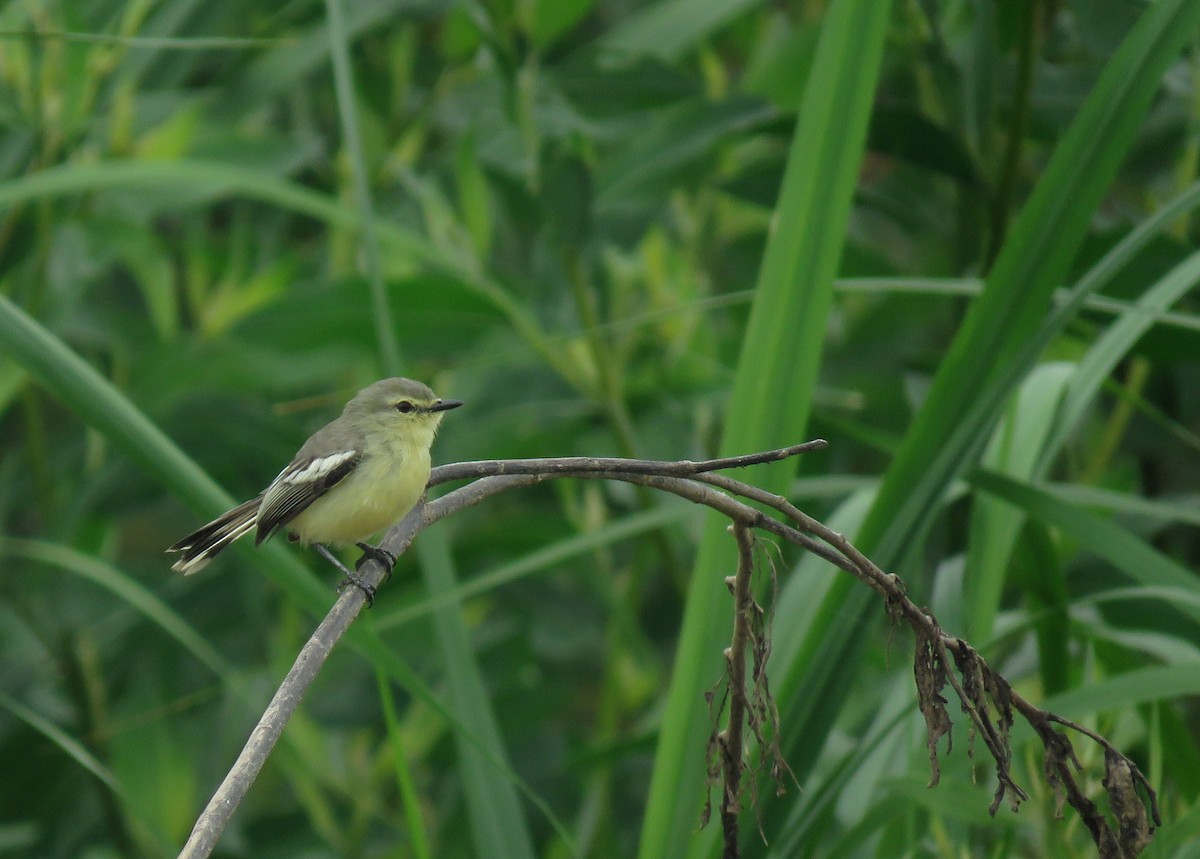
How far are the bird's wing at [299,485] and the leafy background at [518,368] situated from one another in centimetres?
11

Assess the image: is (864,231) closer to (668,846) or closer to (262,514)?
(262,514)

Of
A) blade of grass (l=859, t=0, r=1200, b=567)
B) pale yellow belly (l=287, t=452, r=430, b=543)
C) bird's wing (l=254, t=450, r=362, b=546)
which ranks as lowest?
pale yellow belly (l=287, t=452, r=430, b=543)

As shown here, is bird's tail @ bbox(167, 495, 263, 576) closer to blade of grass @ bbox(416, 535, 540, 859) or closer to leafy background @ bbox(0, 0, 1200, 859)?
leafy background @ bbox(0, 0, 1200, 859)

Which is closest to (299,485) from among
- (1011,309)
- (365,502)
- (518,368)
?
(365,502)

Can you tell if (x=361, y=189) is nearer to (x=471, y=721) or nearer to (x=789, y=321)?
(x=789, y=321)

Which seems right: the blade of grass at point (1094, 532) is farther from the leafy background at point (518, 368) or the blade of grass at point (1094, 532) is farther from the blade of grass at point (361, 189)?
the blade of grass at point (361, 189)

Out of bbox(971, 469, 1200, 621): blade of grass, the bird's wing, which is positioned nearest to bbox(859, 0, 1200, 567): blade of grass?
bbox(971, 469, 1200, 621): blade of grass

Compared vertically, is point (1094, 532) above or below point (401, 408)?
below

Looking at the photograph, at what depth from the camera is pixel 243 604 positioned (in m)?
3.20

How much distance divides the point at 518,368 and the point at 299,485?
0.94 meters

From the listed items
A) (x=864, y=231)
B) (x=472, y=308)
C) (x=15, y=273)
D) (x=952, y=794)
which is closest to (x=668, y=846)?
(x=952, y=794)

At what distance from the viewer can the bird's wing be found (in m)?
2.09

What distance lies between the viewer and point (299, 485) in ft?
7.29

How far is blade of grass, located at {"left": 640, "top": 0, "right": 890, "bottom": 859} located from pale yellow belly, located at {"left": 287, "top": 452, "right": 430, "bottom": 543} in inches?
26.1
